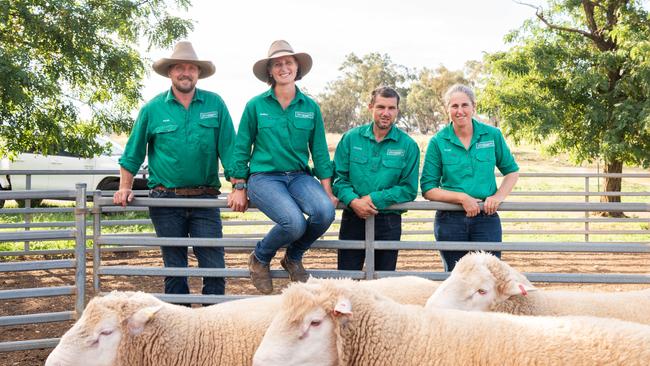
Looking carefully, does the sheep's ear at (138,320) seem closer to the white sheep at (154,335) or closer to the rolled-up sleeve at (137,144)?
the white sheep at (154,335)

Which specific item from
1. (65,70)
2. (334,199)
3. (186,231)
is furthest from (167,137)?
(65,70)

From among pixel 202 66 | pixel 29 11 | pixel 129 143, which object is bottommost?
pixel 129 143

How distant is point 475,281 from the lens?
12.4ft

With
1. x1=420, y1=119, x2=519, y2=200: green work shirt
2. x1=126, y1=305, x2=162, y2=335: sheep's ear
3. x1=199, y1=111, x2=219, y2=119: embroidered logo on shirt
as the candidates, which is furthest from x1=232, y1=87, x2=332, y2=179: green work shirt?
x1=126, y1=305, x2=162, y2=335: sheep's ear

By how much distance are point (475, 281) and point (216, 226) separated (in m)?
1.97

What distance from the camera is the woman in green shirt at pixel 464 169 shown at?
466cm

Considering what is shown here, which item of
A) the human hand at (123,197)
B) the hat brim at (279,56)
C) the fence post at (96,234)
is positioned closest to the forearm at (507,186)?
the hat brim at (279,56)

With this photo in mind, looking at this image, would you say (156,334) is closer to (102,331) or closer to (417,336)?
(102,331)

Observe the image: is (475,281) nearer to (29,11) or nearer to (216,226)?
(216,226)

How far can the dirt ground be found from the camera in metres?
5.98

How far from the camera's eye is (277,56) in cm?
440

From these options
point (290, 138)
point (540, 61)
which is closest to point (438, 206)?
point (290, 138)

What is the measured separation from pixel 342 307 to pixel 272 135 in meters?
1.74

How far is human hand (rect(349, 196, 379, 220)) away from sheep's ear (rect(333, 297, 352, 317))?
1464 mm
